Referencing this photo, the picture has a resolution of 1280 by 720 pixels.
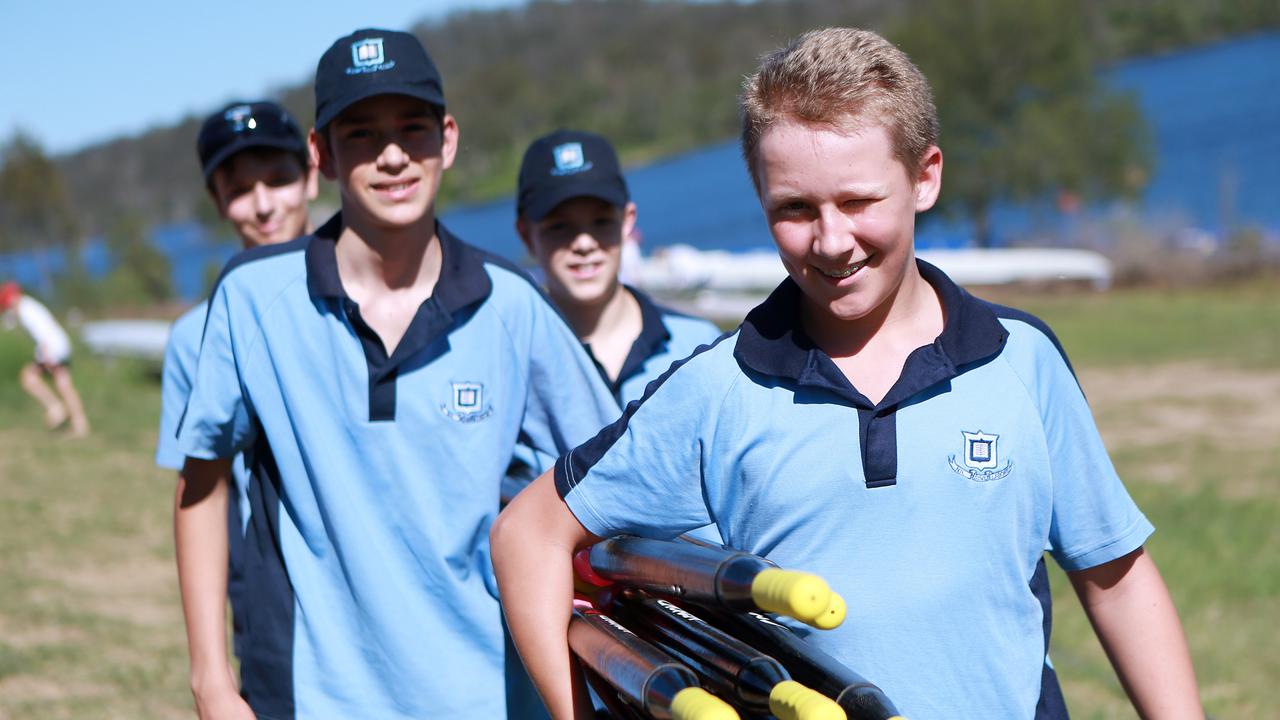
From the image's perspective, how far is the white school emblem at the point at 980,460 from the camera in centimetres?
191

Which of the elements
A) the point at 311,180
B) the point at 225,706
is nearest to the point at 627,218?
the point at 311,180

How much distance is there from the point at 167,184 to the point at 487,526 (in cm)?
9442

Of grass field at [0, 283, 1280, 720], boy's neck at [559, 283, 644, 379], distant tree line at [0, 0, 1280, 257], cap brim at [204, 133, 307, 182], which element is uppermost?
distant tree line at [0, 0, 1280, 257]

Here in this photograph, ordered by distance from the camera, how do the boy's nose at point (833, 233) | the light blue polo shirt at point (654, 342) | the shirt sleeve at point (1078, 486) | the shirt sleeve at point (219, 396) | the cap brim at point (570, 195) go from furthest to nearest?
the cap brim at point (570, 195) → the light blue polo shirt at point (654, 342) → the shirt sleeve at point (219, 396) → the shirt sleeve at point (1078, 486) → the boy's nose at point (833, 233)

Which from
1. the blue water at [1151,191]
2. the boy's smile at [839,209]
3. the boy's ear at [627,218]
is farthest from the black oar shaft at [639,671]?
the blue water at [1151,191]

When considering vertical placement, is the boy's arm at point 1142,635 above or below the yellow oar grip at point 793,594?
below

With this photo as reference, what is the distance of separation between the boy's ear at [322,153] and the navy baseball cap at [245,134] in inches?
56.2

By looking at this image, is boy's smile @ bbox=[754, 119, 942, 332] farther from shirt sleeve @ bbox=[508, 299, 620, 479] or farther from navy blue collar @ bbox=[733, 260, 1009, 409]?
shirt sleeve @ bbox=[508, 299, 620, 479]

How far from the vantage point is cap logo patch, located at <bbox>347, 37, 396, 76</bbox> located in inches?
109

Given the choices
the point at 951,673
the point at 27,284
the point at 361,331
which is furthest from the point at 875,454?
the point at 27,284

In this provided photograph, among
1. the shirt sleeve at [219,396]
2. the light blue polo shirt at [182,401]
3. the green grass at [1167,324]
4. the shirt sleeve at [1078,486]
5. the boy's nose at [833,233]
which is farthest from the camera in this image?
the green grass at [1167,324]

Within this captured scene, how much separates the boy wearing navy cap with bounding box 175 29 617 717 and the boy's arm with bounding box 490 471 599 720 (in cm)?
62

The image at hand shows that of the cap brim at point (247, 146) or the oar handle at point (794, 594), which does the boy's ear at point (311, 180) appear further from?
the oar handle at point (794, 594)

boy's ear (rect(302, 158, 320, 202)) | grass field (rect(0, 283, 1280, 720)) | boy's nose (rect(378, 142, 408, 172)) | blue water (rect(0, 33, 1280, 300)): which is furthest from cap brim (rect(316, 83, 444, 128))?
blue water (rect(0, 33, 1280, 300))
